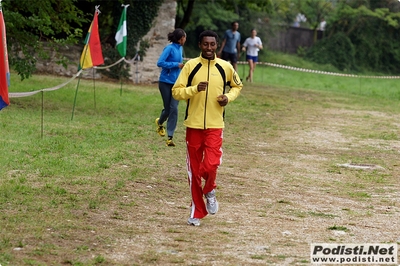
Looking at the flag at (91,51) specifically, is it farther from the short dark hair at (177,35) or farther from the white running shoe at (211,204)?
the white running shoe at (211,204)

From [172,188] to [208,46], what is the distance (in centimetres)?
258

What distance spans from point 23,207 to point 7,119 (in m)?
7.08

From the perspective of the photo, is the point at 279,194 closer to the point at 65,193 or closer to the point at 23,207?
the point at 65,193

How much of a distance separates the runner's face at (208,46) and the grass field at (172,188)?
1707 millimetres

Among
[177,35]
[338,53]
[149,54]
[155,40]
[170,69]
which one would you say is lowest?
[338,53]

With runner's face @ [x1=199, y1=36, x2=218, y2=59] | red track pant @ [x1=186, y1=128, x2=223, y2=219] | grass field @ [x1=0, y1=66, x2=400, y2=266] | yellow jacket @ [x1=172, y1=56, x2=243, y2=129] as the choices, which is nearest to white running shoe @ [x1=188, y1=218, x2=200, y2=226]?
red track pant @ [x1=186, y1=128, x2=223, y2=219]

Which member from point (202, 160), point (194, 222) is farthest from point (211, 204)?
point (202, 160)

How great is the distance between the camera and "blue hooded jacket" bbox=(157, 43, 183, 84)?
43.3 ft

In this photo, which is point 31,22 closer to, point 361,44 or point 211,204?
point 211,204

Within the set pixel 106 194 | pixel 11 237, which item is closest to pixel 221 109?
pixel 106 194

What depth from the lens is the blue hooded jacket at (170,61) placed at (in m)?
13.2

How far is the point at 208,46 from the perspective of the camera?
8.41 meters

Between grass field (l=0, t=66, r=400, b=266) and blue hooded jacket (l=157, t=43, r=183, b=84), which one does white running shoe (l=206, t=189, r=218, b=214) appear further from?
blue hooded jacket (l=157, t=43, r=183, b=84)

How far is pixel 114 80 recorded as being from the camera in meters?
26.5
